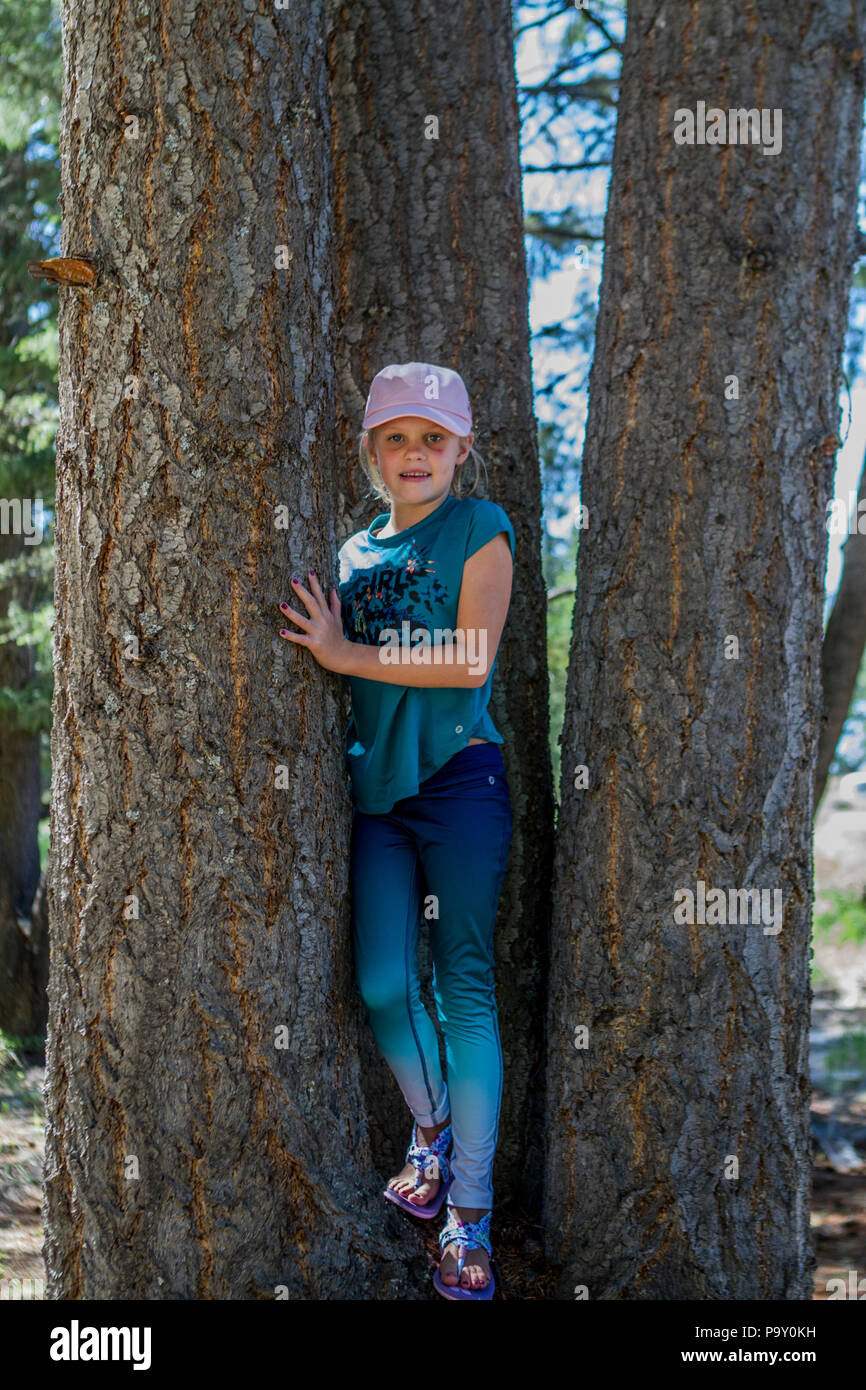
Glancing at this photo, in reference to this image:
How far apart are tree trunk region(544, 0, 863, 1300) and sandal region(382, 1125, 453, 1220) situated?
274 millimetres

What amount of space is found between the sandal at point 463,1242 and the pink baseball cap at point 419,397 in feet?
5.98

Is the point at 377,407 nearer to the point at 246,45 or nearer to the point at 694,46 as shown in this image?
the point at 246,45

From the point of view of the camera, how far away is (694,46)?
9.21ft

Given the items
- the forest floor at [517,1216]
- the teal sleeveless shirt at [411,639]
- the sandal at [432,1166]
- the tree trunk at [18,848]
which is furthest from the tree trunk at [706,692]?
the tree trunk at [18,848]

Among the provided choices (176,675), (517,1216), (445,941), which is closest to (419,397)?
(176,675)

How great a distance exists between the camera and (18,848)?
841 centimetres

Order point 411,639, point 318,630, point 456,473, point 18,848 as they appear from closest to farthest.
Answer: point 318,630
point 411,639
point 456,473
point 18,848

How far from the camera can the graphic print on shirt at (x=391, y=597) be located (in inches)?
105

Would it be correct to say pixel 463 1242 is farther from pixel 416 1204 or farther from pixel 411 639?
pixel 411 639

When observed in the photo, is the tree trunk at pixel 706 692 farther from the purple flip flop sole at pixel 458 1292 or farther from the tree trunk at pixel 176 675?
the tree trunk at pixel 176 675

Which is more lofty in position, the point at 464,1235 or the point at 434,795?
the point at 434,795

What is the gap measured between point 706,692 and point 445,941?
0.85 metres

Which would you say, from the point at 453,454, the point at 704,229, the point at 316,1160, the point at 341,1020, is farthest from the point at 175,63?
the point at 316,1160
